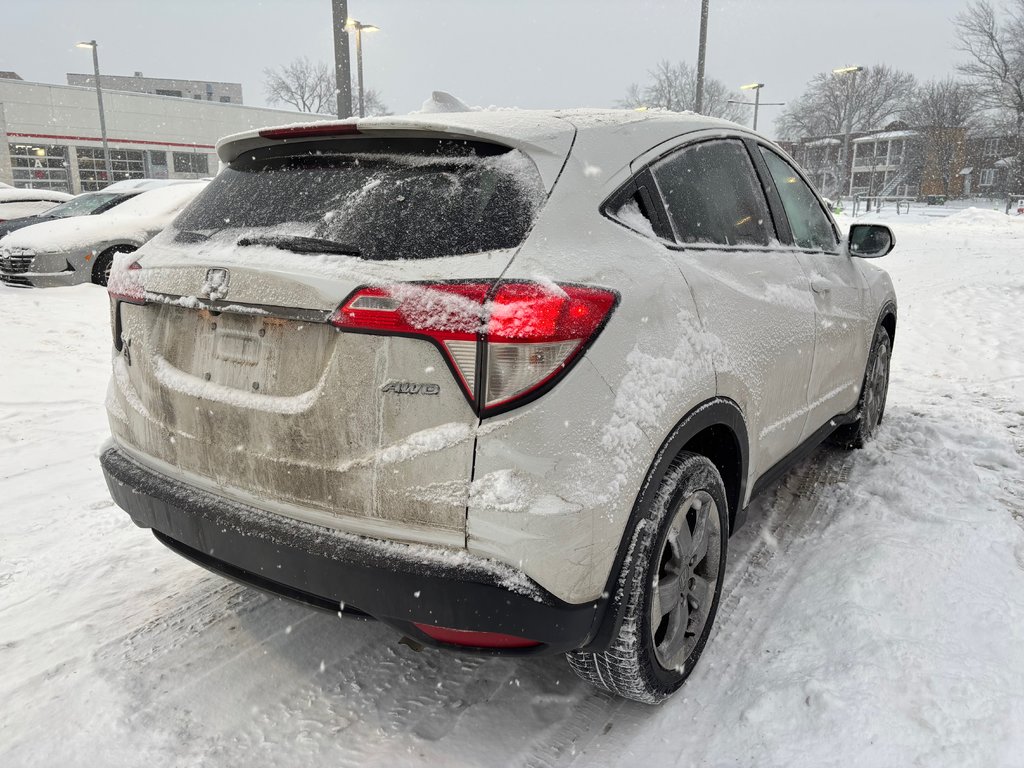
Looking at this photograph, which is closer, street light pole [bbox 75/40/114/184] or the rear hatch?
the rear hatch

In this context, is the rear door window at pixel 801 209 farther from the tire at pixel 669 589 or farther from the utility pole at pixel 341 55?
the utility pole at pixel 341 55

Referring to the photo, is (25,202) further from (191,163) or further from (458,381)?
(191,163)

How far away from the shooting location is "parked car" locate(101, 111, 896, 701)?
5.93ft

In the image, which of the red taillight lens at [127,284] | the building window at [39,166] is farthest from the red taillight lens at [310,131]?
the building window at [39,166]

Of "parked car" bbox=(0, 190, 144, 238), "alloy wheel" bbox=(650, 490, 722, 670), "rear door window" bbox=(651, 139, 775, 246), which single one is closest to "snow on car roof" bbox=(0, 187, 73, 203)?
"parked car" bbox=(0, 190, 144, 238)

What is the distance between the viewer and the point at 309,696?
7.95 feet

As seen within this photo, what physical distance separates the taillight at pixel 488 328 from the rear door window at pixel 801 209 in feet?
6.58

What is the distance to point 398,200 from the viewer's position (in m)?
2.02

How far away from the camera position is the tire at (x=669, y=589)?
2.10 meters

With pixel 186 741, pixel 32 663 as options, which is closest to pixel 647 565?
pixel 186 741

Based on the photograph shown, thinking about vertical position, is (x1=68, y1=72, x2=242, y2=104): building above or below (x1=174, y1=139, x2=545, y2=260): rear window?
above

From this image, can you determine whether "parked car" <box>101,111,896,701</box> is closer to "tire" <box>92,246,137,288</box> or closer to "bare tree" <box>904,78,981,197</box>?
"tire" <box>92,246,137,288</box>

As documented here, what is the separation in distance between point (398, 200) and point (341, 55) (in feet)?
27.8

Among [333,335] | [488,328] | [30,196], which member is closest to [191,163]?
[30,196]
